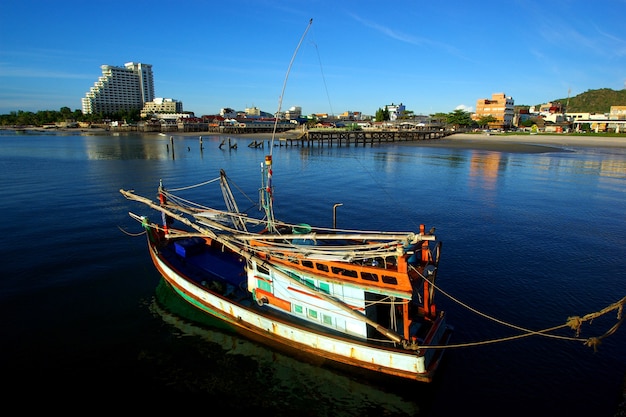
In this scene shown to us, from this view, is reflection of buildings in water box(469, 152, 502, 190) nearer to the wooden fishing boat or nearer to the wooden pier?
the wooden fishing boat

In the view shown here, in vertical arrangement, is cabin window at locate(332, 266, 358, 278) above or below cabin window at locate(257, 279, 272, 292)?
above

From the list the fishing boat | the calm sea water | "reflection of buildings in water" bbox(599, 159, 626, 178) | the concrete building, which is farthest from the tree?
the fishing boat

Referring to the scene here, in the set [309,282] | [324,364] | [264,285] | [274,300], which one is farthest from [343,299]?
[264,285]

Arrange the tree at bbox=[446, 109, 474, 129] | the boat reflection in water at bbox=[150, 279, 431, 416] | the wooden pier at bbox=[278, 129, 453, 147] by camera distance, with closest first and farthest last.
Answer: the boat reflection in water at bbox=[150, 279, 431, 416] < the wooden pier at bbox=[278, 129, 453, 147] < the tree at bbox=[446, 109, 474, 129]

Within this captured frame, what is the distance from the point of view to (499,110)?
541ft

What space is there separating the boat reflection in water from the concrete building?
6877 inches

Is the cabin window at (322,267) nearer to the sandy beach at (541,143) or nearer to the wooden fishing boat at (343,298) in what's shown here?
the wooden fishing boat at (343,298)

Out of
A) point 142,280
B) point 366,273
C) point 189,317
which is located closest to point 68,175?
point 142,280

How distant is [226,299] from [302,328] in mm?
4030

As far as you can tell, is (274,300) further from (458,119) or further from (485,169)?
(458,119)

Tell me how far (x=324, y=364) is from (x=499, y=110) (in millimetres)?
182129

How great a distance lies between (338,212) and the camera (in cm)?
3475

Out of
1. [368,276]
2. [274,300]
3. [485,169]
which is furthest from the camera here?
[485,169]

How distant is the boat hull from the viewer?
41.4 feet
